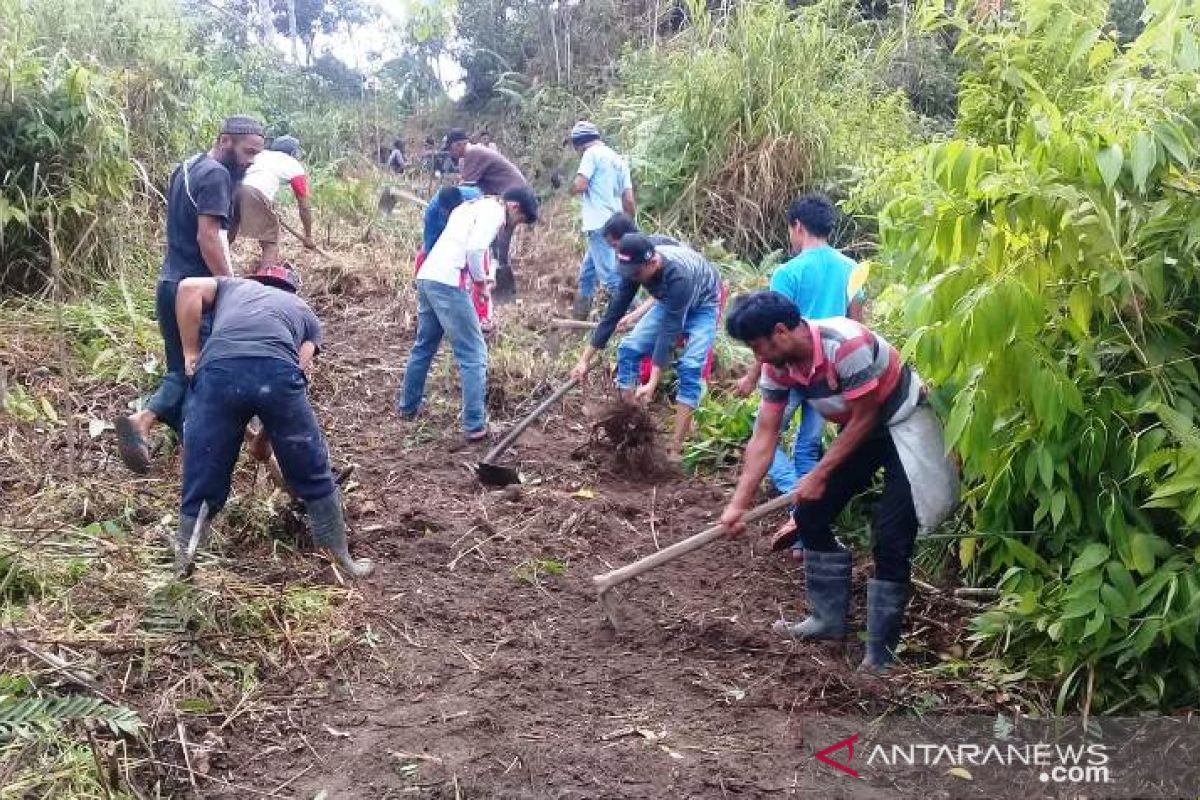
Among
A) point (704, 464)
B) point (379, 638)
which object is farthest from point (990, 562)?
point (379, 638)

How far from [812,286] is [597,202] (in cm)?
407

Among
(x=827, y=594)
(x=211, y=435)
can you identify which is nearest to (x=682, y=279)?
(x=827, y=594)

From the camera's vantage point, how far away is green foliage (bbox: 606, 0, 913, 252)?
955 cm

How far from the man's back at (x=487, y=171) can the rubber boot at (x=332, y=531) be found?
5.24 metres

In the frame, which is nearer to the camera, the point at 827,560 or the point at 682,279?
the point at 827,560

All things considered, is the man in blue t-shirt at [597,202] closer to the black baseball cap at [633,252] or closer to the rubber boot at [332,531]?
the black baseball cap at [633,252]

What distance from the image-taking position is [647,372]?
6566 mm

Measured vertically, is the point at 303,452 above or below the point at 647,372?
above

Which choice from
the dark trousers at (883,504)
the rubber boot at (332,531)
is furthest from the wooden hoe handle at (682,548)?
the rubber boot at (332,531)

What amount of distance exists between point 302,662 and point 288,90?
15.3 meters

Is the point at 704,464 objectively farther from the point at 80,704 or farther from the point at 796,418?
the point at 80,704

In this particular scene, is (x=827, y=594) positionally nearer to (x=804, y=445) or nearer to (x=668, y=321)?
(x=804, y=445)

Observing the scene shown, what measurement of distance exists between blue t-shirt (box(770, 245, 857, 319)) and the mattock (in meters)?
1.25

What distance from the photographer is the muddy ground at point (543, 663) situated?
3.22 meters
